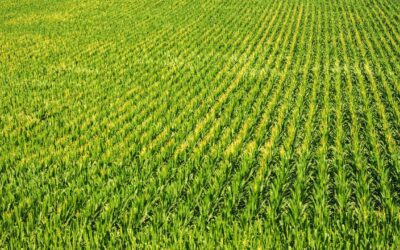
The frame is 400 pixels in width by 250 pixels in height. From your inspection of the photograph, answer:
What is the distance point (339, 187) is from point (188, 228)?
2.09 m

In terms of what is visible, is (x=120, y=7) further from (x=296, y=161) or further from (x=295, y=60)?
(x=296, y=161)

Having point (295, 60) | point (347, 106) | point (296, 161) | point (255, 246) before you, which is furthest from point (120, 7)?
point (255, 246)

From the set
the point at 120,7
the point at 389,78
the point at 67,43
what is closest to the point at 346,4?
the point at 120,7

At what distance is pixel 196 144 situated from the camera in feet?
21.1

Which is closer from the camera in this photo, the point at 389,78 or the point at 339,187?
the point at 339,187

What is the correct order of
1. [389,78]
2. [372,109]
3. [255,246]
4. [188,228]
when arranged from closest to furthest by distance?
[255,246] → [188,228] → [372,109] → [389,78]

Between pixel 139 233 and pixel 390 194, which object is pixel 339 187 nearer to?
pixel 390 194

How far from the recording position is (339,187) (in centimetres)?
474

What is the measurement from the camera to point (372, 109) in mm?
8289

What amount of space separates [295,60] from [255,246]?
1053cm

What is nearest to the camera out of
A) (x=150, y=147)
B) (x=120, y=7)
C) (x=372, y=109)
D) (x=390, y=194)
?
(x=390, y=194)

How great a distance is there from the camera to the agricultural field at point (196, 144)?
396 cm

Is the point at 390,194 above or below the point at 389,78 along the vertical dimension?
above

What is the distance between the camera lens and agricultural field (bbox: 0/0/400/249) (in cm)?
396
